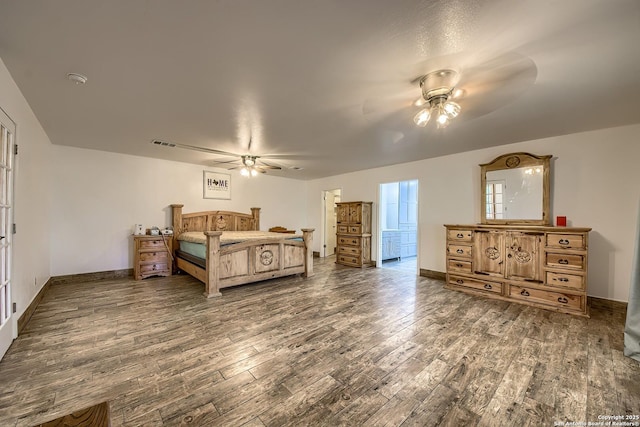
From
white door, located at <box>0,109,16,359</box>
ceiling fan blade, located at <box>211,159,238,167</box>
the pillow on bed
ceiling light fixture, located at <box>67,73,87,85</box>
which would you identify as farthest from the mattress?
ceiling light fixture, located at <box>67,73,87,85</box>

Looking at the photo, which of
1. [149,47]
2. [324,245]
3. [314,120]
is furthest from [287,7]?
[324,245]

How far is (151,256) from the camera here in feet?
15.5

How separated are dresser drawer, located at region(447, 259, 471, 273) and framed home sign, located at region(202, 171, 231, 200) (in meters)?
5.05

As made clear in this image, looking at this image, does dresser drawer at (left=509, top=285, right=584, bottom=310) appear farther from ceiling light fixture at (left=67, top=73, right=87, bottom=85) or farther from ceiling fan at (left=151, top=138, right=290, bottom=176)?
ceiling light fixture at (left=67, top=73, right=87, bottom=85)

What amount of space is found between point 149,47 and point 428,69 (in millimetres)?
2058

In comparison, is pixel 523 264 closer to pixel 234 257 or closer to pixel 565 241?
pixel 565 241

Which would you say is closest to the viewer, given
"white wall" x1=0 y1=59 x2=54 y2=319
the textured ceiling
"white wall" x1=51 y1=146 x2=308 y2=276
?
the textured ceiling

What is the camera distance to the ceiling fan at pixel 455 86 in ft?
6.12

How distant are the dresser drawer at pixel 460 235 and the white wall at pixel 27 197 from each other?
5432mm

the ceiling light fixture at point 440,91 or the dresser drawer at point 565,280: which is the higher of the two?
the ceiling light fixture at point 440,91

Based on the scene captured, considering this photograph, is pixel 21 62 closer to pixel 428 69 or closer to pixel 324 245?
pixel 428 69

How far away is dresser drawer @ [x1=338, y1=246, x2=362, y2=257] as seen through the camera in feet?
19.4

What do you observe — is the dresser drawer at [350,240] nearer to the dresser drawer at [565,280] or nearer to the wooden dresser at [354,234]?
the wooden dresser at [354,234]

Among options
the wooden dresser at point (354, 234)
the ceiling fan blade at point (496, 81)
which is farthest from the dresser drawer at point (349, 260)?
the ceiling fan blade at point (496, 81)
